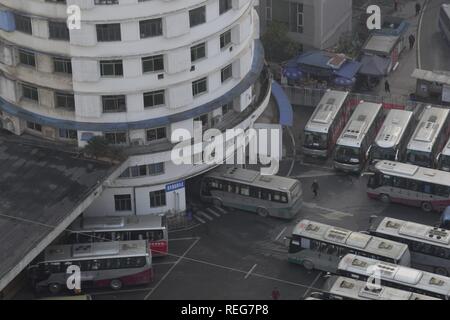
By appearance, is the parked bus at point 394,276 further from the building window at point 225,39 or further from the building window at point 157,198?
the building window at point 225,39

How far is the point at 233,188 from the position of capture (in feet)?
362

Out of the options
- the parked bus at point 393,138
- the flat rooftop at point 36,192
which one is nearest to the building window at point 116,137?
the flat rooftop at point 36,192

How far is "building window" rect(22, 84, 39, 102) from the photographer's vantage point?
353 feet

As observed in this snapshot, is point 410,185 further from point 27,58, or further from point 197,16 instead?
point 27,58

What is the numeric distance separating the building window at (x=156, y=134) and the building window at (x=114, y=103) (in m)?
3.47

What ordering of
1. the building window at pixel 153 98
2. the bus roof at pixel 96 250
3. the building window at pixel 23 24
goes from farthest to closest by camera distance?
1. the building window at pixel 153 98
2. the building window at pixel 23 24
3. the bus roof at pixel 96 250

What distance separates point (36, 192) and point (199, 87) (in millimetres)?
18507

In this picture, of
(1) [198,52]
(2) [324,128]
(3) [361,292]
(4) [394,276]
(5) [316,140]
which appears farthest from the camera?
(5) [316,140]

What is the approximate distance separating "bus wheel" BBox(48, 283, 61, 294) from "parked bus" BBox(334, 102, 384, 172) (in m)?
33.4

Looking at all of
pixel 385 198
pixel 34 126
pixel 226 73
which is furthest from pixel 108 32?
pixel 385 198

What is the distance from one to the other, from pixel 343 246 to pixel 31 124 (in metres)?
33.3

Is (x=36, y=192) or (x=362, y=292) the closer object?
(x=362, y=292)

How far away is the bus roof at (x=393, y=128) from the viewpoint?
379ft

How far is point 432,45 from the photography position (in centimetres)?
14350
